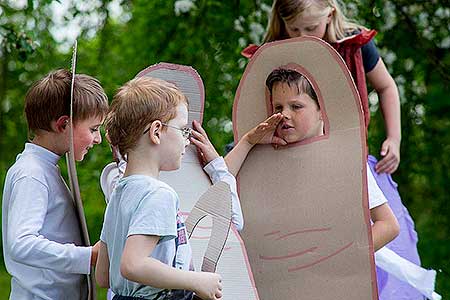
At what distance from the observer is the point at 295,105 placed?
288 cm

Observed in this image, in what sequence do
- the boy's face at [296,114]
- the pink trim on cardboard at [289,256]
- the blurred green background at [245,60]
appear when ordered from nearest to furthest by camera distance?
1. the pink trim on cardboard at [289,256]
2. the boy's face at [296,114]
3. the blurred green background at [245,60]

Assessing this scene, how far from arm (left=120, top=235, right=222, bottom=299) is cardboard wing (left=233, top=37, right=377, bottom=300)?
0.61 m

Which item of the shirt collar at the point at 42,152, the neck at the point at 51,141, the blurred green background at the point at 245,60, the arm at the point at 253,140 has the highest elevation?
the neck at the point at 51,141

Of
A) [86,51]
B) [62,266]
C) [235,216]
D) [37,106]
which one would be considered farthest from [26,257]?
[86,51]

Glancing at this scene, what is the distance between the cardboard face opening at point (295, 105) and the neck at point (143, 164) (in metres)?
0.67

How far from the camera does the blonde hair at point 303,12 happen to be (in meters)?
3.32

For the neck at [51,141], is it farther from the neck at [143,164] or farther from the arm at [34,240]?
the neck at [143,164]

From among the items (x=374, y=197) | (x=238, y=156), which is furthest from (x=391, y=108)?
(x=238, y=156)

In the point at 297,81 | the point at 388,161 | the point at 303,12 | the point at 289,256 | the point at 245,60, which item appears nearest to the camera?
the point at 289,256

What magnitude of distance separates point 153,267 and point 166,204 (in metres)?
0.15

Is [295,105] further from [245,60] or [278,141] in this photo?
[245,60]

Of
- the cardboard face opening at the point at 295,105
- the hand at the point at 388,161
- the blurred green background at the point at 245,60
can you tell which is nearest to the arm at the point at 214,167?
the cardboard face opening at the point at 295,105

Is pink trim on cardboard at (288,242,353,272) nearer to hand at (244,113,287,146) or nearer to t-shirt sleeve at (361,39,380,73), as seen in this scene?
hand at (244,113,287,146)

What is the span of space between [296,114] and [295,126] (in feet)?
0.13
